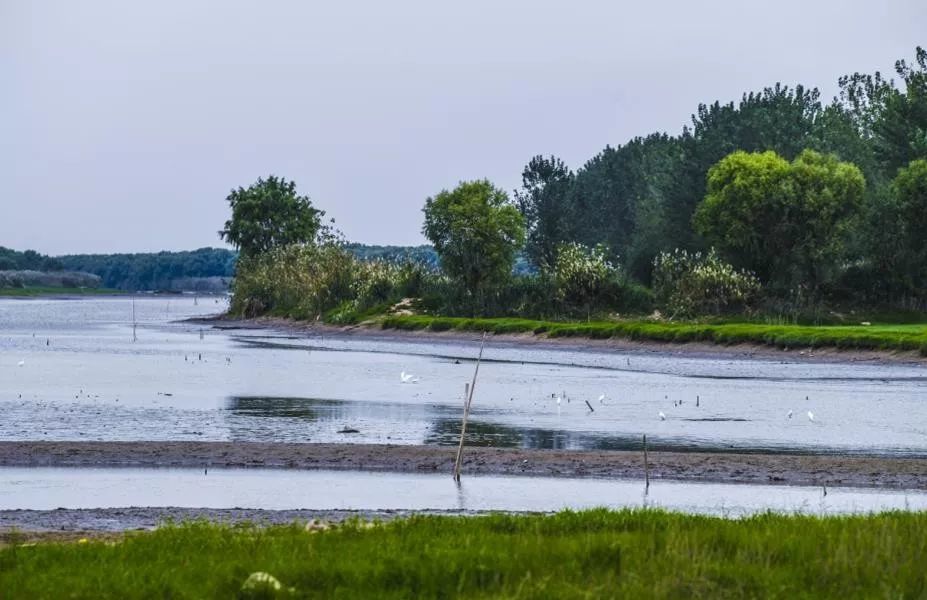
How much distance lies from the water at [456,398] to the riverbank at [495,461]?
2542mm

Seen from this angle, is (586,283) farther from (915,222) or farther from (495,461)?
(495,461)

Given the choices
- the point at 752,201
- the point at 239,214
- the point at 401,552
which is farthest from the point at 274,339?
the point at 401,552

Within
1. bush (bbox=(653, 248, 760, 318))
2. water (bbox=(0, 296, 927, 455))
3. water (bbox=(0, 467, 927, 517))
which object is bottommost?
water (bbox=(0, 296, 927, 455))

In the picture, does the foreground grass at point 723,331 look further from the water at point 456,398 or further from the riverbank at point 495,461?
the riverbank at point 495,461

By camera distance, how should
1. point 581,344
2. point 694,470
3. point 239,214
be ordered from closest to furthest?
point 694,470, point 581,344, point 239,214

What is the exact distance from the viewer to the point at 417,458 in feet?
99.1

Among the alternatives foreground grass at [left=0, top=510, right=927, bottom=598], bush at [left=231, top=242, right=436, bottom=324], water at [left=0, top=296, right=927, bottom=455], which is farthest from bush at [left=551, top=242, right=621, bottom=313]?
foreground grass at [left=0, top=510, right=927, bottom=598]

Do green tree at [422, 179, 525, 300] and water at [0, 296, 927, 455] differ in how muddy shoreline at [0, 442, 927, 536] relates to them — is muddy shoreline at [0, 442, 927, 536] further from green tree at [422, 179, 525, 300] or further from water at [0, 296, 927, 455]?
green tree at [422, 179, 525, 300]

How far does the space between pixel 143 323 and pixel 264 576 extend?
124121mm

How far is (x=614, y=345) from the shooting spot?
84062mm

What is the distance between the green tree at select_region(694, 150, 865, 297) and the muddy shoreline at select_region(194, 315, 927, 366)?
15.2 m

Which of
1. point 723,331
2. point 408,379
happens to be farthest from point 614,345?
point 408,379

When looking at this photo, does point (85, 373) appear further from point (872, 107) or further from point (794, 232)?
point (872, 107)

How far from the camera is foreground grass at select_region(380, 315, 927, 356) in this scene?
7012 cm
